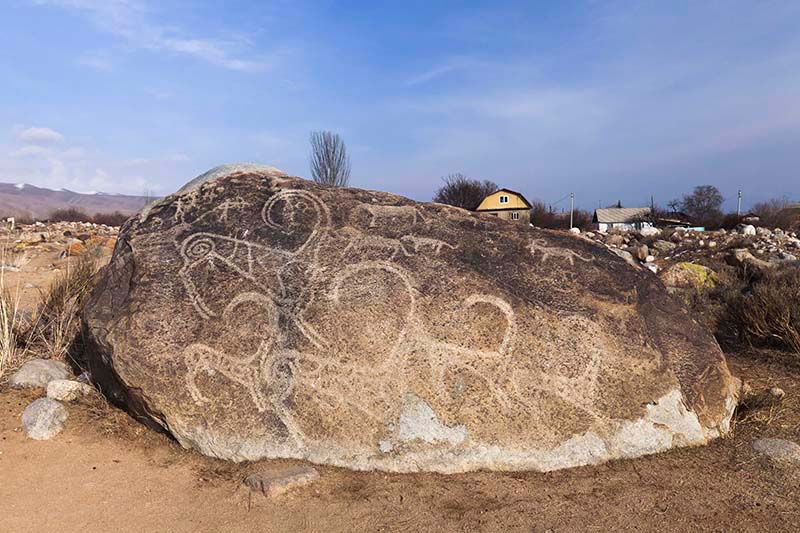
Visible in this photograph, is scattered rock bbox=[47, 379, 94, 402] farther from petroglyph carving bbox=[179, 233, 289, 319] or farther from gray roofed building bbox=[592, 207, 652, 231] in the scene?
gray roofed building bbox=[592, 207, 652, 231]

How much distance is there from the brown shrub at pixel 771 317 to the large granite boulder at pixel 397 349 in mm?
1797

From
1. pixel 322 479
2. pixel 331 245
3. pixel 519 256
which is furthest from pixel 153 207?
pixel 519 256

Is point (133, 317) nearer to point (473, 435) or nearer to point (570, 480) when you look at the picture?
point (473, 435)

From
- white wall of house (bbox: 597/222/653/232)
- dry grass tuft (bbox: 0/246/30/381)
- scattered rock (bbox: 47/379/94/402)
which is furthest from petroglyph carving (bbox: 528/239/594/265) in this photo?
white wall of house (bbox: 597/222/653/232)

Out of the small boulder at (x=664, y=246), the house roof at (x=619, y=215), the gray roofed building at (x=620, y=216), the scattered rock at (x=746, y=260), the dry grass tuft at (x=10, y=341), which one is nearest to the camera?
the dry grass tuft at (x=10, y=341)

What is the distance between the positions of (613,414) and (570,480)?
1.55ft

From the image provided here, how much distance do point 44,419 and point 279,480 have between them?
167cm

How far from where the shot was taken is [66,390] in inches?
141

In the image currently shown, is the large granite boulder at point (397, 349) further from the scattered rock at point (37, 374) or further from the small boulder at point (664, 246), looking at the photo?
the small boulder at point (664, 246)

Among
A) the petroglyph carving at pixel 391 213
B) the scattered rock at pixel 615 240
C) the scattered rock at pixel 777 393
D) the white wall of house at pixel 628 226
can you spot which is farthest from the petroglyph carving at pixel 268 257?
the white wall of house at pixel 628 226

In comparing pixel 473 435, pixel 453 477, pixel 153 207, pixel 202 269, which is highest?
pixel 153 207

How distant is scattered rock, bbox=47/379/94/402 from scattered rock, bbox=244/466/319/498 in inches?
62.9

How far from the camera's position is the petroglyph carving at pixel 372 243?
11.6ft

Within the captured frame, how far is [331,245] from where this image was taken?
358cm
